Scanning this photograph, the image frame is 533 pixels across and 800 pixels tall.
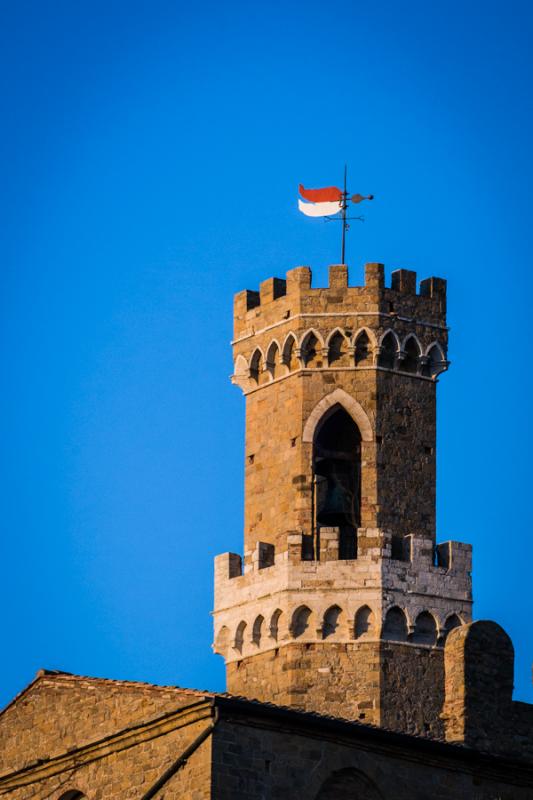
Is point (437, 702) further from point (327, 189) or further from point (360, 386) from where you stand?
point (327, 189)

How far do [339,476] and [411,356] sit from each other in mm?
3082

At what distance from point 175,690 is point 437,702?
40.4 ft

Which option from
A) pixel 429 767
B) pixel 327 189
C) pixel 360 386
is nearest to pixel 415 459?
pixel 360 386

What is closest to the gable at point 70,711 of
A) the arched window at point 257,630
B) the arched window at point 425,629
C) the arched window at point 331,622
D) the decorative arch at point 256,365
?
the arched window at point 257,630

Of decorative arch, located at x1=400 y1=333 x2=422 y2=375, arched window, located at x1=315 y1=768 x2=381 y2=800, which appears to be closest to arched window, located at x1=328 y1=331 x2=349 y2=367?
decorative arch, located at x1=400 y1=333 x2=422 y2=375

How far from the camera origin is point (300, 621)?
2525 inches

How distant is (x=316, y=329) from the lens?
65812 mm

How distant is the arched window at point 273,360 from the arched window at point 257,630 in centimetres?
547

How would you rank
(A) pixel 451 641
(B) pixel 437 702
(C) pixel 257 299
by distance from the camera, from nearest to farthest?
1. (A) pixel 451 641
2. (B) pixel 437 702
3. (C) pixel 257 299

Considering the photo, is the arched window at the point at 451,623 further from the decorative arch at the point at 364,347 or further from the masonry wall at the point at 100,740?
the masonry wall at the point at 100,740

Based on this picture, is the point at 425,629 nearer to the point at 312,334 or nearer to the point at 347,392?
the point at 347,392

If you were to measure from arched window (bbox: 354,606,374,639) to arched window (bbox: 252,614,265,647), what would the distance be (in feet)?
7.39

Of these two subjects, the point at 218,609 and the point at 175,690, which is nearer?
the point at 175,690

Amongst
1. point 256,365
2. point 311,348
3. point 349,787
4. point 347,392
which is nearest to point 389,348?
point 347,392
